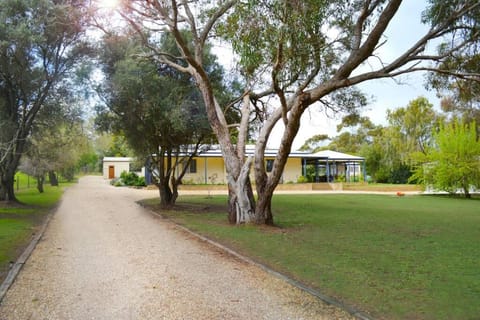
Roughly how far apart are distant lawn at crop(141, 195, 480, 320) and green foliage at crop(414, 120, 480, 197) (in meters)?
10.8

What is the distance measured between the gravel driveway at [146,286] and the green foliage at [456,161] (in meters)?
19.7

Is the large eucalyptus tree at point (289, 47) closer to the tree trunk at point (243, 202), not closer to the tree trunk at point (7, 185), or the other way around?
the tree trunk at point (243, 202)

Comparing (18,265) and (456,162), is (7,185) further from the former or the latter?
(456,162)

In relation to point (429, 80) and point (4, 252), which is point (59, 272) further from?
point (429, 80)

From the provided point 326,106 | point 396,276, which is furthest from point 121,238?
point 326,106

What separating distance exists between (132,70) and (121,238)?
22.5 ft

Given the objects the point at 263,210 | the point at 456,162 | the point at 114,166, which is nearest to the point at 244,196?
the point at 263,210

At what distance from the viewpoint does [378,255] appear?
802 cm

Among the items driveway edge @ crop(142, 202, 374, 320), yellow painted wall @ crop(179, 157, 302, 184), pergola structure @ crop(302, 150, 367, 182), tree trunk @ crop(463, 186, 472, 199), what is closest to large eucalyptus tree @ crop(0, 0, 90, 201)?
driveway edge @ crop(142, 202, 374, 320)

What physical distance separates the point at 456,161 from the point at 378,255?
19458mm

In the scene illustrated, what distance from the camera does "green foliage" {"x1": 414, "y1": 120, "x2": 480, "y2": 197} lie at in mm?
24438

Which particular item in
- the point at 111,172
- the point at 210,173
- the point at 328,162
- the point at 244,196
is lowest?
the point at 244,196

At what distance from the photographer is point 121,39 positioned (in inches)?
607

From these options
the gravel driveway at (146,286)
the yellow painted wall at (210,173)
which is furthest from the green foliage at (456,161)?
the gravel driveway at (146,286)
